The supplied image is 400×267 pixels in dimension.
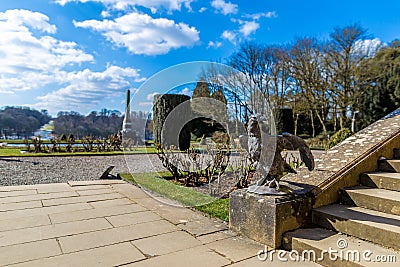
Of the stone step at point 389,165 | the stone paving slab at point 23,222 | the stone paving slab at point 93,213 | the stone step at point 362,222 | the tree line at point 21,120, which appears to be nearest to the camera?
the stone step at point 362,222

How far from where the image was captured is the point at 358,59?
17.0 meters

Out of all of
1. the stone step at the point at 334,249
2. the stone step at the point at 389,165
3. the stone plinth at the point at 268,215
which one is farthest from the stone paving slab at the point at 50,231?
the stone step at the point at 389,165

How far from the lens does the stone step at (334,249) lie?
1.76m

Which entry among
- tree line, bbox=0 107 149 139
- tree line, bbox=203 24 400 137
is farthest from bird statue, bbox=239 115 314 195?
tree line, bbox=0 107 149 139

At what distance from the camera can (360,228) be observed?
6.77 ft

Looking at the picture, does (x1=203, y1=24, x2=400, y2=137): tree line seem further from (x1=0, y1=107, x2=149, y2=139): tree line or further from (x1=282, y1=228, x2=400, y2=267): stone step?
(x1=282, y1=228, x2=400, y2=267): stone step

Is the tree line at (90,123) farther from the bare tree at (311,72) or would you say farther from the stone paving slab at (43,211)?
the bare tree at (311,72)

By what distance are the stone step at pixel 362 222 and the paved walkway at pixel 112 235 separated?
637 mm

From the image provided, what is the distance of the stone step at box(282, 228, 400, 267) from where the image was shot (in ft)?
5.79

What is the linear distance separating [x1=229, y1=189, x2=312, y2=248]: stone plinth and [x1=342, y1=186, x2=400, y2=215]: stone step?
0.46 meters

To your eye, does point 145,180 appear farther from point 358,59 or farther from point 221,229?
point 358,59

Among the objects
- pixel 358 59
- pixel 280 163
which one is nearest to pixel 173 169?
pixel 280 163

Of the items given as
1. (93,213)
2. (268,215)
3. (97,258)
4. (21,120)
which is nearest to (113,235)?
(97,258)

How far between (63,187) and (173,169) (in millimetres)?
2151
